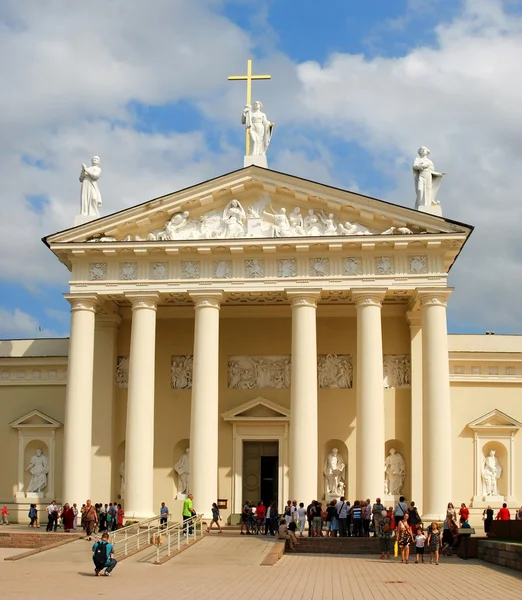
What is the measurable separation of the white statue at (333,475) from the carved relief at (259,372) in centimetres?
335

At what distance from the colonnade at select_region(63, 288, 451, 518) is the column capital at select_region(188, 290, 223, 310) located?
0.03 metres

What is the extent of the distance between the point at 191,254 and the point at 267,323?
17.1 ft

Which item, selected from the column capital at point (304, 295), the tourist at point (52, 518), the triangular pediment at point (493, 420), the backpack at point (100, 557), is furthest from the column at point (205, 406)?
the backpack at point (100, 557)

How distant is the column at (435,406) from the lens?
33219 millimetres

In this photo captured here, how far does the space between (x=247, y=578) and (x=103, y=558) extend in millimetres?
3173

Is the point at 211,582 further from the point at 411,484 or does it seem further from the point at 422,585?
the point at 411,484

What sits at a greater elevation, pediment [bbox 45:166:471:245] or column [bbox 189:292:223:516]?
pediment [bbox 45:166:471:245]

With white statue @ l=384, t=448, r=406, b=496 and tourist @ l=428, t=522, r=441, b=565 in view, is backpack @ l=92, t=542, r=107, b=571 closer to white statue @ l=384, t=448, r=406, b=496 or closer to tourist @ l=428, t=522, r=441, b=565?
tourist @ l=428, t=522, r=441, b=565

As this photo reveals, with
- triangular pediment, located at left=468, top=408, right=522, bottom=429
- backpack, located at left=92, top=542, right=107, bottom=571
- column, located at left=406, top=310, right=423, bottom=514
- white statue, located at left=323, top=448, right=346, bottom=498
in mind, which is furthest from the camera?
triangular pediment, located at left=468, top=408, right=522, bottom=429

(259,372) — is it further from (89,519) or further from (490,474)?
(89,519)

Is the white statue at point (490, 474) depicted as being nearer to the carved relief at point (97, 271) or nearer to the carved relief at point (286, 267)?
the carved relief at point (286, 267)

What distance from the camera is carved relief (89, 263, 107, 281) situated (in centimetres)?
3584

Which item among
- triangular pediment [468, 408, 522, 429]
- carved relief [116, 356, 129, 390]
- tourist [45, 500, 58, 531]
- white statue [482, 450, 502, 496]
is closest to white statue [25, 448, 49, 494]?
carved relief [116, 356, 129, 390]

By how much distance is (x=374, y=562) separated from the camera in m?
26.6
